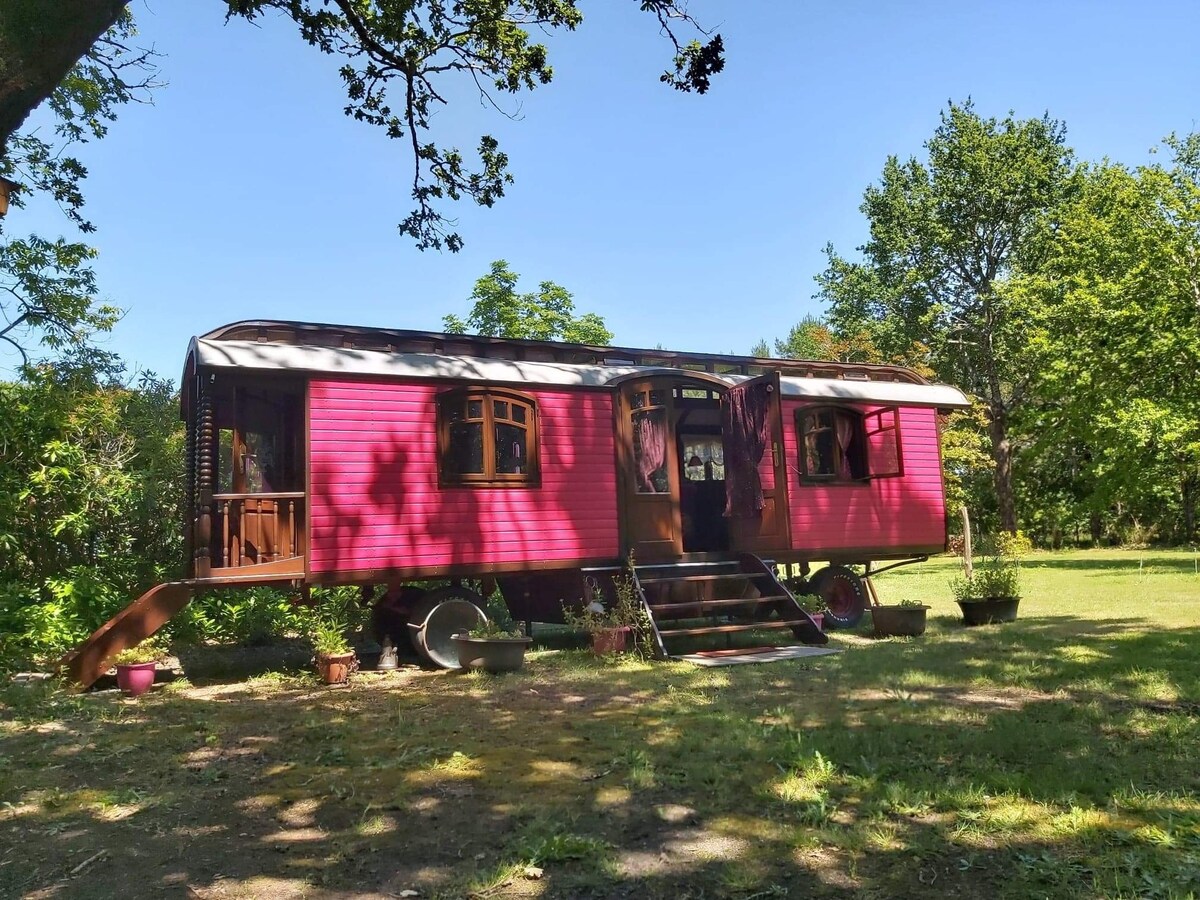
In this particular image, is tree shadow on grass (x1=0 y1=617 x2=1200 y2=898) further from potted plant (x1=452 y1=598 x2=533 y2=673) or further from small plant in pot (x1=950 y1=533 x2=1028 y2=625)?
small plant in pot (x1=950 y1=533 x2=1028 y2=625)

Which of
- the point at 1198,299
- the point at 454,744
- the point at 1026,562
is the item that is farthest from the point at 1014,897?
the point at 1026,562

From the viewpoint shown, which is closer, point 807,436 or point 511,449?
point 511,449

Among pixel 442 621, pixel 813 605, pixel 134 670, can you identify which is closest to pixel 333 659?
pixel 442 621

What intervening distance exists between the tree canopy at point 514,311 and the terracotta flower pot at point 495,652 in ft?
71.9

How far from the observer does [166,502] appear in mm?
11539

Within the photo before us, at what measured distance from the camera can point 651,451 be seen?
10.9 metres

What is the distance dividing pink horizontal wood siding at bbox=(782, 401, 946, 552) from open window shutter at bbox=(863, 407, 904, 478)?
14 centimetres

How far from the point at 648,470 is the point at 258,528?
4.79m

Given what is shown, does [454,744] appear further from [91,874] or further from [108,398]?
[108,398]

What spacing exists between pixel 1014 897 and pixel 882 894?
0.46m

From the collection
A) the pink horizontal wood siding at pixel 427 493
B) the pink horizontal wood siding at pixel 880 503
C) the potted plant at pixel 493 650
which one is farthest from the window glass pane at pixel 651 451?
the potted plant at pixel 493 650

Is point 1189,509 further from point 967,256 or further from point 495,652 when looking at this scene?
point 495,652

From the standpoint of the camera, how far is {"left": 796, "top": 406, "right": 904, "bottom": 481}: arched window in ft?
38.7

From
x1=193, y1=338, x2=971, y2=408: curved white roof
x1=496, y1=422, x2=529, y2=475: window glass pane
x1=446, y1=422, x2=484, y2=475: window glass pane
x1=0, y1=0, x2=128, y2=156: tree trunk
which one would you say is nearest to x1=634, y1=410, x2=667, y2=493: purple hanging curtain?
x1=193, y1=338, x2=971, y2=408: curved white roof
